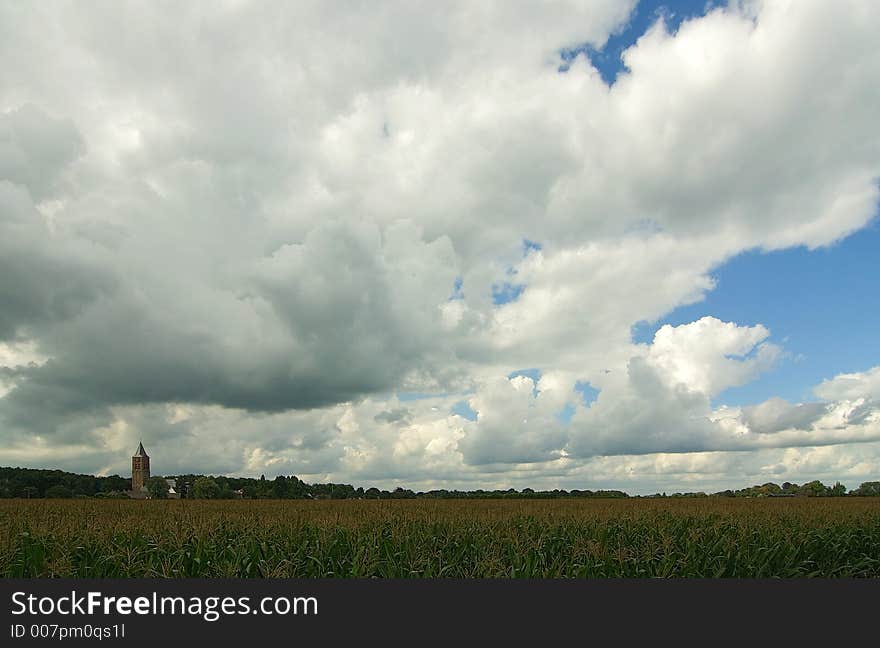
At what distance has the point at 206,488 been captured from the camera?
58656 mm

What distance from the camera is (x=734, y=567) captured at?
14766 mm

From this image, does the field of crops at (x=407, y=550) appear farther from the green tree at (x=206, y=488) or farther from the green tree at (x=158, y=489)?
the green tree at (x=158, y=489)

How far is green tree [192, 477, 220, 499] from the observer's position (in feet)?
185

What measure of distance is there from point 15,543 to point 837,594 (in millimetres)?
15665

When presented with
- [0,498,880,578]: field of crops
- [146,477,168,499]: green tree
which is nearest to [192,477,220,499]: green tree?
[146,477,168,499]: green tree

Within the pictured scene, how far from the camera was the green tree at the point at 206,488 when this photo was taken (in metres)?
56.5

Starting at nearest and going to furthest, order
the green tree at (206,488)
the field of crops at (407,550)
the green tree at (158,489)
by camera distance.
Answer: the field of crops at (407,550)
the green tree at (206,488)
the green tree at (158,489)

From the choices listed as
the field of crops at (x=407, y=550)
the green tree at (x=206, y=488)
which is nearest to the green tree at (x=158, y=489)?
the green tree at (x=206, y=488)

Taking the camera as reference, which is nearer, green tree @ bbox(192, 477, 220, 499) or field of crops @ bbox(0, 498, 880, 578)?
field of crops @ bbox(0, 498, 880, 578)

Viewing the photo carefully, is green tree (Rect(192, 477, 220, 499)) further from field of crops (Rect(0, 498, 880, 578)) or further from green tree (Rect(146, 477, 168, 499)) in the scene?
field of crops (Rect(0, 498, 880, 578))

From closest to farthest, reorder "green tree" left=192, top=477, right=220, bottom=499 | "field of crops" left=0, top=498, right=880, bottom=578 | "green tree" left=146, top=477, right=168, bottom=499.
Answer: "field of crops" left=0, top=498, right=880, bottom=578 < "green tree" left=192, top=477, right=220, bottom=499 < "green tree" left=146, top=477, right=168, bottom=499

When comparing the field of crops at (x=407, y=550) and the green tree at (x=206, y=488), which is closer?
the field of crops at (x=407, y=550)

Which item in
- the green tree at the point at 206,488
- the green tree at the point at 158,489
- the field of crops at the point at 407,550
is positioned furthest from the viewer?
the green tree at the point at 158,489

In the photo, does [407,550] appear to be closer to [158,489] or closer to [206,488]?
[206,488]
